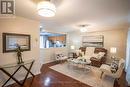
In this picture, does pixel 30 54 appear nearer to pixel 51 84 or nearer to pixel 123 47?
pixel 51 84

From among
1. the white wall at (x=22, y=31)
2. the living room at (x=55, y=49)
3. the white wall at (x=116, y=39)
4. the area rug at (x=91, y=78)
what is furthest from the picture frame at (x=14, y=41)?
the white wall at (x=116, y=39)

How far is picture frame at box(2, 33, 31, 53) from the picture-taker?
2.71 m

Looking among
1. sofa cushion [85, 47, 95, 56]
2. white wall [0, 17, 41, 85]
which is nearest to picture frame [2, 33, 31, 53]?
white wall [0, 17, 41, 85]

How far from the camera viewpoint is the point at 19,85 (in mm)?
2785

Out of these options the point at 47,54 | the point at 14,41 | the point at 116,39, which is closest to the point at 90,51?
the point at 116,39

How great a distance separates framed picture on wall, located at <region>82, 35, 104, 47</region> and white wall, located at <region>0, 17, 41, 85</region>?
4.00 meters

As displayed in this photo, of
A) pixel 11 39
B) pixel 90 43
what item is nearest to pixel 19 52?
pixel 11 39

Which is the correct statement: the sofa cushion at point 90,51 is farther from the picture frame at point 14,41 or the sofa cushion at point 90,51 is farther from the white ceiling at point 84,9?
the picture frame at point 14,41

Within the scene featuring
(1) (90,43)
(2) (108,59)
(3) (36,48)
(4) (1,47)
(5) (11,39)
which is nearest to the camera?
(4) (1,47)

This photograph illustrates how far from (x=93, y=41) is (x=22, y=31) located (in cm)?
473

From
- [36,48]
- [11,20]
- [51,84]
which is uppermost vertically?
[11,20]

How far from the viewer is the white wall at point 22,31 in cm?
270

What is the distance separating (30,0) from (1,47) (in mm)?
1798

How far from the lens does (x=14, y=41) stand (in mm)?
2922
